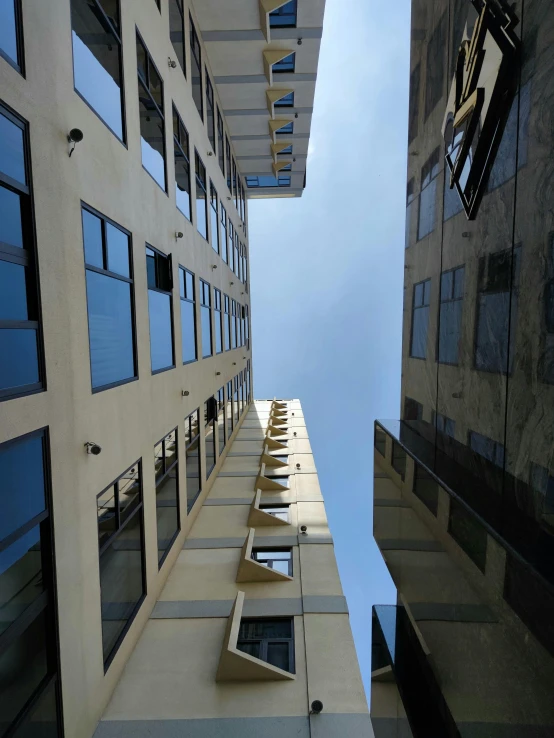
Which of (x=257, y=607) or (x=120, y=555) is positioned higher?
(x=120, y=555)

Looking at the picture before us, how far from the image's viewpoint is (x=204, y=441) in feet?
54.5

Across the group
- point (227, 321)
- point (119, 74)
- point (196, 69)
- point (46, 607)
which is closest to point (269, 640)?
point (46, 607)

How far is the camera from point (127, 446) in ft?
28.4

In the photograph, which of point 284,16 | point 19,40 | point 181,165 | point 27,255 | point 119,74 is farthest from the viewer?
point 284,16

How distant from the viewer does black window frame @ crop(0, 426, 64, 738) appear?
17.4 ft

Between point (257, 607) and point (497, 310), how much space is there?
901cm

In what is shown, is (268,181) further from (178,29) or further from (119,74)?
(119,74)

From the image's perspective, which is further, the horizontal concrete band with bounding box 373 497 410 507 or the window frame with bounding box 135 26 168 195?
the window frame with bounding box 135 26 168 195

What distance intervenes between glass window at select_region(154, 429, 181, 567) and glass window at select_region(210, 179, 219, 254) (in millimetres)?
10377

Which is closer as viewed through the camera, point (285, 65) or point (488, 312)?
point (488, 312)

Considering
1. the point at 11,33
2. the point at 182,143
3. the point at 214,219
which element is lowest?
the point at 11,33

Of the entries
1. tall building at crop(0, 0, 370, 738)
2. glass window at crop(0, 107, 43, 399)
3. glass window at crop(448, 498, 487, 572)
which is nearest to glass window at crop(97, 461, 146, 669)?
tall building at crop(0, 0, 370, 738)

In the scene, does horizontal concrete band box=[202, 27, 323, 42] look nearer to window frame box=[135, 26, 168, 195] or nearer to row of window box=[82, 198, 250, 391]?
window frame box=[135, 26, 168, 195]

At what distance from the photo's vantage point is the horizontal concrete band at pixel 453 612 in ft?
17.7
